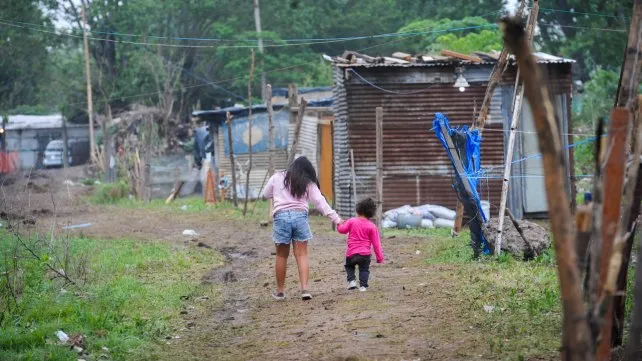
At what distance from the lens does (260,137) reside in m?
31.0

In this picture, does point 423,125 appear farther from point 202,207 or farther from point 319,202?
point 319,202

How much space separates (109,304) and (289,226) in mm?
2047

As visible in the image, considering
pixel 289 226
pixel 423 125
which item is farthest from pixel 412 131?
pixel 289 226

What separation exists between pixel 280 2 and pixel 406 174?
24670 mm

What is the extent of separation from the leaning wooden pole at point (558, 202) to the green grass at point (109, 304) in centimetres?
414

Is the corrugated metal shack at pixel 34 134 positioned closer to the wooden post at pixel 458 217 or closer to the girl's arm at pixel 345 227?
the wooden post at pixel 458 217

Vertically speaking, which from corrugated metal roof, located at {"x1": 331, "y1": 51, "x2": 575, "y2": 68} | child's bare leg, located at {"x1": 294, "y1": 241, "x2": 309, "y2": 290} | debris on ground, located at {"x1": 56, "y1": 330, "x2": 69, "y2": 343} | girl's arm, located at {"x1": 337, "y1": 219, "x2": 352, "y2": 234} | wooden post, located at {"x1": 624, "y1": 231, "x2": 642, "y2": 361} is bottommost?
debris on ground, located at {"x1": 56, "y1": 330, "x2": 69, "y2": 343}

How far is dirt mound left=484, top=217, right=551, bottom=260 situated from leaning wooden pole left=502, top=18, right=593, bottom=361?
7.86m

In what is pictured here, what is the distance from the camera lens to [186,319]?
952 cm

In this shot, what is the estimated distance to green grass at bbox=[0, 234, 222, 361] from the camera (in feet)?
25.2

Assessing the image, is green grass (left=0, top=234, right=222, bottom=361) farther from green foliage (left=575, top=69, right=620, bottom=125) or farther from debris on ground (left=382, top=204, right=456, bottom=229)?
green foliage (left=575, top=69, right=620, bottom=125)

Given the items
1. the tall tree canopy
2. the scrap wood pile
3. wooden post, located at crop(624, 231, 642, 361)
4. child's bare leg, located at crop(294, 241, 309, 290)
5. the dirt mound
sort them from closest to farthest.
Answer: wooden post, located at crop(624, 231, 642, 361), child's bare leg, located at crop(294, 241, 309, 290), the dirt mound, the scrap wood pile, the tall tree canopy

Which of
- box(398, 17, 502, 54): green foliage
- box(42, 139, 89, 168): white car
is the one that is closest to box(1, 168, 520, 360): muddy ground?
box(398, 17, 502, 54): green foliage

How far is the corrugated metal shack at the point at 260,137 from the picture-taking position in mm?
28325
